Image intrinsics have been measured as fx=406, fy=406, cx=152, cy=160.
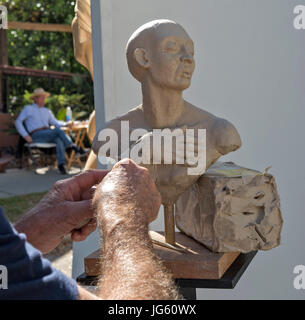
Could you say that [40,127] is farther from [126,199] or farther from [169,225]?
[126,199]

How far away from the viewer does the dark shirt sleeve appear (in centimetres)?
75

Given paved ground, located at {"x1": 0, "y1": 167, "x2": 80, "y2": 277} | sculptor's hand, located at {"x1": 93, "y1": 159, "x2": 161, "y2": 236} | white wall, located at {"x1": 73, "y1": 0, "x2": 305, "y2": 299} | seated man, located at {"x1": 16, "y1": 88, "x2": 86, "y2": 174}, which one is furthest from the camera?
seated man, located at {"x1": 16, "y1": 88, "x2": 86, "y2": 174}

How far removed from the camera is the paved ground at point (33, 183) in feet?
13.9

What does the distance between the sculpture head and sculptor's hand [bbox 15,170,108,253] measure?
55cm

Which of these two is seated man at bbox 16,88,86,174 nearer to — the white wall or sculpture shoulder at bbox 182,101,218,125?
the white wall

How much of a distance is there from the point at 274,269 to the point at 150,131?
1341mm

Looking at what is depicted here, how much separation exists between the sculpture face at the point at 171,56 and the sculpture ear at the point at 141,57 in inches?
0.8

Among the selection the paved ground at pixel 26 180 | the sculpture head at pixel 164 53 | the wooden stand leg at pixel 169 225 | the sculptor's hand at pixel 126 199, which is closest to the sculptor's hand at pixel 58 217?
the sculptor's hand at pixel 126 199

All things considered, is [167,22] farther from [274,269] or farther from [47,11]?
[47,11]

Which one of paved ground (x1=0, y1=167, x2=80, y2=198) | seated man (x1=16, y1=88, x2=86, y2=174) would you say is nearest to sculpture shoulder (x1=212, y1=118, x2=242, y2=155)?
paved ground (x1=0, y1=167, x2=80, y2=198)

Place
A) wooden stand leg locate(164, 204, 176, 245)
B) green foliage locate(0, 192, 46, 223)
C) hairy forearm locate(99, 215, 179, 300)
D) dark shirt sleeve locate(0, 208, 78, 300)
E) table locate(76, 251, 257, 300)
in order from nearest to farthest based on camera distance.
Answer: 1. dark shirt sleeve locate(0, 208, 78, 300)
2. hairy forearm locate(99, 215, 179, 300)
3. table locate(76, 251, 257, 300)
4. wooden stand leg locate(164, 204, 176, 245)
5. green foliage locate(0, 192, 46, 223)

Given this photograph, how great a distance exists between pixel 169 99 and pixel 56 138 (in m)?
5.46

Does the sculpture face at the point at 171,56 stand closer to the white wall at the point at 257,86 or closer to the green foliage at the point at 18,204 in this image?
the white wall at the point at 257,86

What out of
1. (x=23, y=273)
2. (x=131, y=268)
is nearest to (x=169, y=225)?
(x=131, y=268)
